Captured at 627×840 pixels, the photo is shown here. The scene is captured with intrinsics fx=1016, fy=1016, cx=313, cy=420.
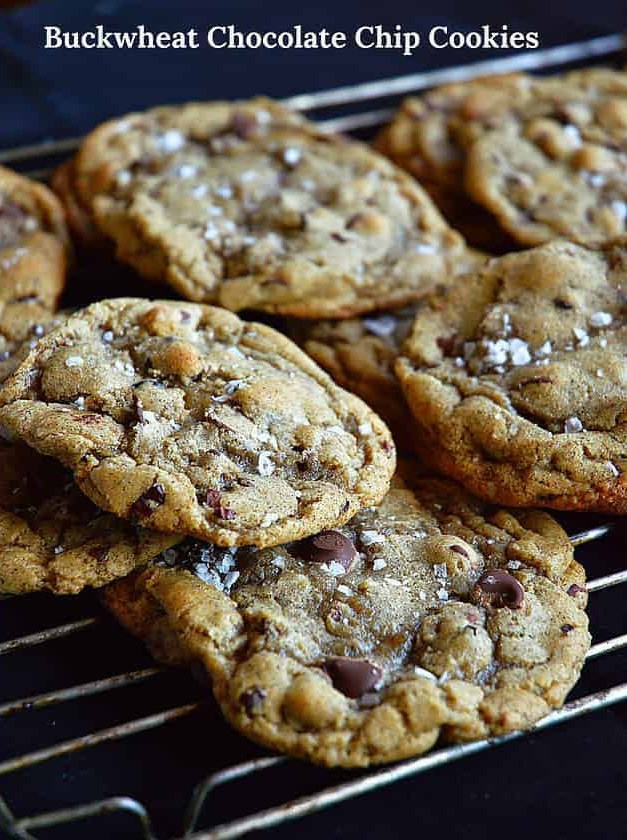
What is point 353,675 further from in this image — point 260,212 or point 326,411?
point 260,212

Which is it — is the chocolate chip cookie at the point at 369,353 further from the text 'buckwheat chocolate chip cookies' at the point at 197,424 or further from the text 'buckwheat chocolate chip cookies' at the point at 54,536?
the text 'buckwheat chocolate chip cookies' at the point at 54,536

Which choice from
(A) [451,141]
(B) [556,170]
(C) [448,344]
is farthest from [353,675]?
(A) [451,141]

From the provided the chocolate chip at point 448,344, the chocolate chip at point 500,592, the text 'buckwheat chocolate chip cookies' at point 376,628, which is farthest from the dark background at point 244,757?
Answer: the chocolate chip at point 448,344

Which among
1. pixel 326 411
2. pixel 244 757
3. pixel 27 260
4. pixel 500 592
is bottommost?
pixel 244 757

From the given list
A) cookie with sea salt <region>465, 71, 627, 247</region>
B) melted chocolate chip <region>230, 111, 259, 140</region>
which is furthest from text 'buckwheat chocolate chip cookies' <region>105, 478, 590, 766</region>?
melted chocolate chip <region>230, 111, 259, 140</region>

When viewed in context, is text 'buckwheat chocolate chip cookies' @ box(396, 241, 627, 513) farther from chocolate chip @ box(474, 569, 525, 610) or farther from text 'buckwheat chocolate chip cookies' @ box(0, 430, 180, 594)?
text 'buckwheat chocolate chip cookies' @ box(0, 430, 180, 594)

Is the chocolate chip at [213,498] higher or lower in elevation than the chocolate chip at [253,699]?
higher
